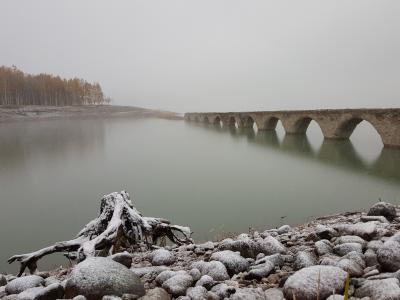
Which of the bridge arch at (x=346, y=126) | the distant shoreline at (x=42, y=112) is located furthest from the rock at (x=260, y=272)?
the distant shoreline at (x=42, y=112)

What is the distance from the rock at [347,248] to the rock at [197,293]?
136 cm

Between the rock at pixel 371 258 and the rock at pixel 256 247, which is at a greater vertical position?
the rock at pixel 371 258

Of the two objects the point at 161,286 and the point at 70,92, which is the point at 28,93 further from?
the point at 161,286

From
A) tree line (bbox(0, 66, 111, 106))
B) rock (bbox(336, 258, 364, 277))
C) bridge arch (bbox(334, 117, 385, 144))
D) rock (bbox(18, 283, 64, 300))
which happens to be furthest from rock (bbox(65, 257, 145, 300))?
tree line (bbox(0, 66, 111, 106))

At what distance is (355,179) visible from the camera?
11688mm

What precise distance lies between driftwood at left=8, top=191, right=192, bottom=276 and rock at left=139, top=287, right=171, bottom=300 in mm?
1953

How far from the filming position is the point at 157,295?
2.25 metres

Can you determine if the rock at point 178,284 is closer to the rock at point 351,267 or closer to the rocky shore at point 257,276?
the rocky shore at point 257,276

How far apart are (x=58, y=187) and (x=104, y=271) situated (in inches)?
366

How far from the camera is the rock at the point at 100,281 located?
2213 mm

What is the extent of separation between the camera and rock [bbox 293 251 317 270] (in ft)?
8.45

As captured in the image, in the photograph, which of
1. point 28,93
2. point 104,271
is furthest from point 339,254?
point 28,93

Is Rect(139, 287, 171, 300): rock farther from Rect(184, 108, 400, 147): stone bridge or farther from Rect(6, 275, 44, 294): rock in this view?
Rect(184, 108, 400, 147): stone bridge

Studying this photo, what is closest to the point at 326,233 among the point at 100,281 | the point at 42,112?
the point at 100,281
